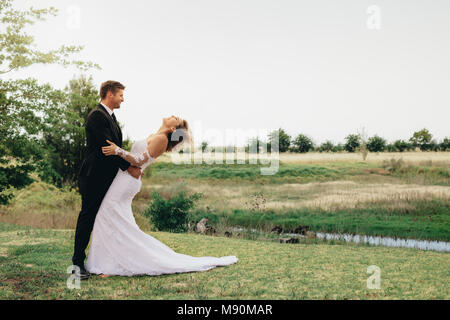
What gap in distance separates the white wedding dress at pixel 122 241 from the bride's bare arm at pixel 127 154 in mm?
104

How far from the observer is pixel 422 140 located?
29.4 m

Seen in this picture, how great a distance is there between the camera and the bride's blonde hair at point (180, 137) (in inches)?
214

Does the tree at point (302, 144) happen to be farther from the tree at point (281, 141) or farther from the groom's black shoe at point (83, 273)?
the groom's black shoe at point (83, 273)

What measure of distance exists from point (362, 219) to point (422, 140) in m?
17.2

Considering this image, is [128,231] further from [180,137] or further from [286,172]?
[286,172]

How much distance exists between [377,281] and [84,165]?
4.09 metres

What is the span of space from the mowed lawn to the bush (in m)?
3.55

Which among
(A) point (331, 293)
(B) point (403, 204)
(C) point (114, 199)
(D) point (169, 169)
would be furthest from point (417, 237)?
(D) point (169, 169)

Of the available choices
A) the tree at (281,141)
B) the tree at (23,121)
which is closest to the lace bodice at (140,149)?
the tree at (23,121)

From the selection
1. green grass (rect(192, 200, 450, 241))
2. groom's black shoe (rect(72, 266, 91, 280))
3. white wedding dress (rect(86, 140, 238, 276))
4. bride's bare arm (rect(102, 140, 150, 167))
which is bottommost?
green grass (rect(192, 200, 450, 241))

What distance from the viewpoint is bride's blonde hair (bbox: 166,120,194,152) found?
5426mm

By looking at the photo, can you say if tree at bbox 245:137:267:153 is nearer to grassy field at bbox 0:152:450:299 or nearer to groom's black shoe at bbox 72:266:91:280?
grassy field at bbox 0:152:450:299

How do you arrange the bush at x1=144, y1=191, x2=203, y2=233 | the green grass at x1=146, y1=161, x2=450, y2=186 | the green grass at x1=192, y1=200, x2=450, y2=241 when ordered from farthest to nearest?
the green grass at x1=146, y1=161, x2=450, y2=186 → the green grass at x1=192, y1=200, x2=450, y2=241 → the bush at x1=144, y1=191, x2=203, y2=233

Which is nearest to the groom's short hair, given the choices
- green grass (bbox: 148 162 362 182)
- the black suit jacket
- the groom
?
the groom
